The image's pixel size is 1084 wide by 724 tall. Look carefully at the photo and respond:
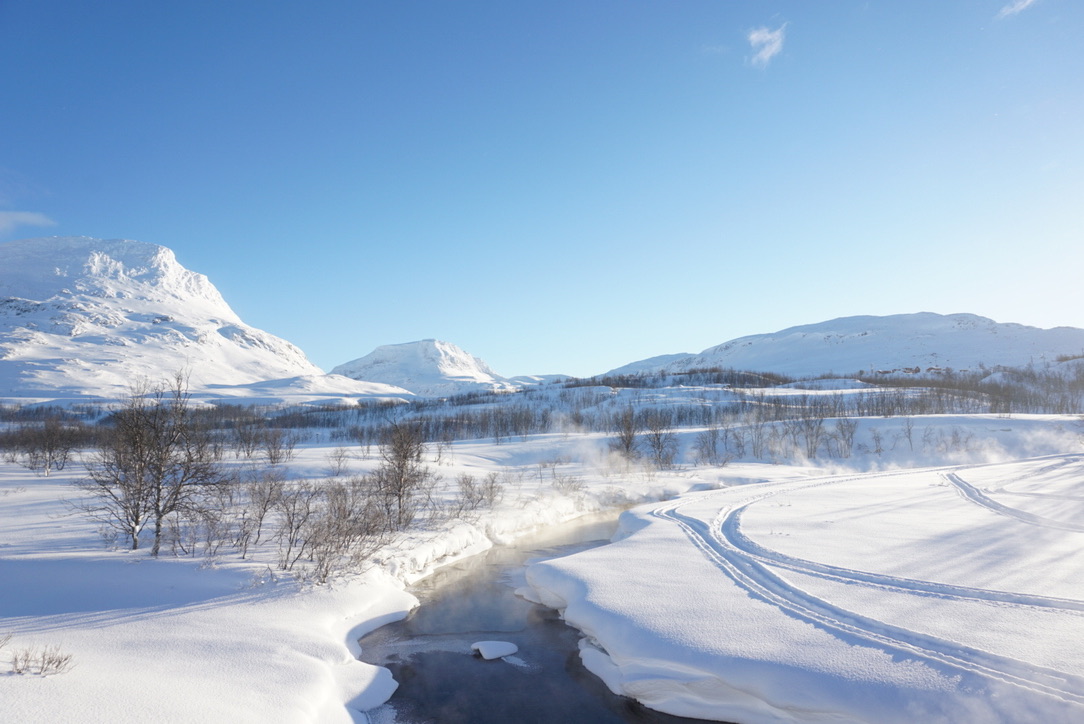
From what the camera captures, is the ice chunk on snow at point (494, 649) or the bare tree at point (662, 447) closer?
the ice chunk on snow at point (494, 649)

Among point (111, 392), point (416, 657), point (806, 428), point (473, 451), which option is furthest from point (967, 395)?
point (111, 392)

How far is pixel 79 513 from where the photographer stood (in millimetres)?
20469

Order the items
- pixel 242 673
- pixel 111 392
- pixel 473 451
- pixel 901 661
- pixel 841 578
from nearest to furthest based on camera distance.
A: pixel 901 661
pixel 242 673
pixel 841 578
pixel 473 451
pixel 111 392

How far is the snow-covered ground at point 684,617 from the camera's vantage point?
7.56m

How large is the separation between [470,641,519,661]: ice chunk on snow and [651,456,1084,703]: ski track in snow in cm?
563

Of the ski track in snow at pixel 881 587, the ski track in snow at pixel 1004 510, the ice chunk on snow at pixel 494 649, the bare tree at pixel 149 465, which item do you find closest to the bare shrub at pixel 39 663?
the ice chunk on snow at pixel 494 649

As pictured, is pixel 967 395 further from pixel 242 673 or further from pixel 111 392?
pixel 111 392

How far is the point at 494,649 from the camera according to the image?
1170 centimetres

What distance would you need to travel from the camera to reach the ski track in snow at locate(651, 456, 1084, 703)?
24.9ft

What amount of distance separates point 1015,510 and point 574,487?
22.2 meters

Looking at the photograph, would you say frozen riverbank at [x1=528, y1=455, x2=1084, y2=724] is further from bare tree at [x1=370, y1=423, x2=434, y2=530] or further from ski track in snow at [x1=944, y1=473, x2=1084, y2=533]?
bare tree at [x1=370, y1=423, x2=434, y2=530]

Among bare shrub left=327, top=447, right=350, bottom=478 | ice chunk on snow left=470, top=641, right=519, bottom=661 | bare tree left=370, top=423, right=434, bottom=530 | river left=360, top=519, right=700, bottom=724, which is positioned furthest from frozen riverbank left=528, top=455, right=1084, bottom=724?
bare shrub left=327, top=447, right=350, bottom=478

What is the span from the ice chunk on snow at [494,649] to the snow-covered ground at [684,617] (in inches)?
69.0

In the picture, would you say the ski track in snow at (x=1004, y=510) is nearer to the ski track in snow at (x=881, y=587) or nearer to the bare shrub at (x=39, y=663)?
the ski track in snow at (x=881, y=587)
